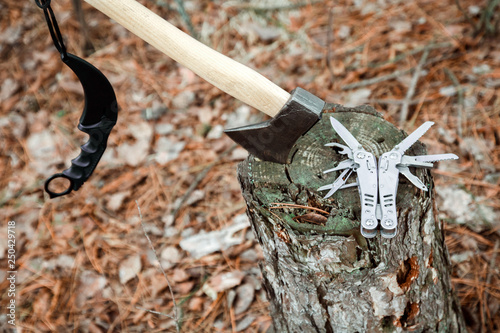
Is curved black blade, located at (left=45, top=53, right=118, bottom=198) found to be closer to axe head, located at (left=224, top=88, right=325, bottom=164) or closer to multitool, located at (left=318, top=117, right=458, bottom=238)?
axe head, located at (left=224, top=88, right=325, bottom=164)

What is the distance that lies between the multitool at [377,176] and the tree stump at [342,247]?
0.17 feet

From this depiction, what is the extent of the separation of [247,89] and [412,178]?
32.6 inches

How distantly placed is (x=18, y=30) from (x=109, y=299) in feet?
10.4

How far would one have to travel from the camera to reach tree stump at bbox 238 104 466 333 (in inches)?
68.2

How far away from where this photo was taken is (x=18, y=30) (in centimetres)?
438

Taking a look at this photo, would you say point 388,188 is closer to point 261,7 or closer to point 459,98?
point 459,98

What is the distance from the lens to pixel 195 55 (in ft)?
6.51

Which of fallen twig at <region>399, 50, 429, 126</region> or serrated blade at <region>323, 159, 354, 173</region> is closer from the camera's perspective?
serrated blade at <region>323, 159, 354, 173</region>

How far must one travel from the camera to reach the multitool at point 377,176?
1.63m

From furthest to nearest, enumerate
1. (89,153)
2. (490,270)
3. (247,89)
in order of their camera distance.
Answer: (490,270)
(89,153)
(247,89)

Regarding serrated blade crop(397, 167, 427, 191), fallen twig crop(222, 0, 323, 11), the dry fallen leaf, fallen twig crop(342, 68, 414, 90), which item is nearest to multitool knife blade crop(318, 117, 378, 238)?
serrated blade crop(397, 167, 427, 191)

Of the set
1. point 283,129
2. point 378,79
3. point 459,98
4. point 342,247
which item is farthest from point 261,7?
point 342,247

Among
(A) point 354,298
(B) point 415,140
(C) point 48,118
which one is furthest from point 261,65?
(A) point 354,298

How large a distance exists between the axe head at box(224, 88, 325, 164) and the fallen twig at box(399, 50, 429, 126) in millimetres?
1805
